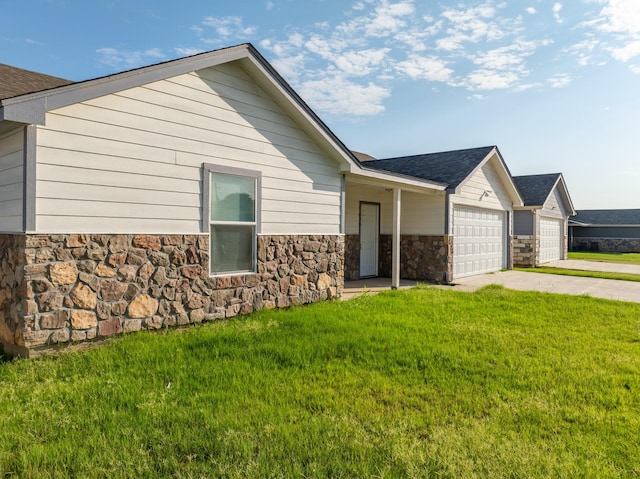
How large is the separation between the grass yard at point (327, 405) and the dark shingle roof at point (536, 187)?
582 inches

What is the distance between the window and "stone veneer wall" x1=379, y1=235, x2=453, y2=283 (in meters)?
7.11

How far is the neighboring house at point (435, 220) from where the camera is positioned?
475 inches

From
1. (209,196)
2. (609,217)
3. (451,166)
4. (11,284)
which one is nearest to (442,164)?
(451,166)

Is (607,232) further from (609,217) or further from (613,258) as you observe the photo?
(613,258)

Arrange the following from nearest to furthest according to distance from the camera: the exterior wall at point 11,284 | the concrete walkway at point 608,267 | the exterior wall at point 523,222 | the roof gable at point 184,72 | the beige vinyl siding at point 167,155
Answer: the roof gable at point 184,72
the exterior wall at point 11,284
the beige vinyl siding at point 167,155
the concrete walkway at point 608,267
the exterior wall at point 523,222

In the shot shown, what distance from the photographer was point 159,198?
560cm

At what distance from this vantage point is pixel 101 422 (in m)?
3.13

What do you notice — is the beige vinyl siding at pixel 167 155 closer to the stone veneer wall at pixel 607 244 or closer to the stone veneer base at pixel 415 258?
the stone veneer base at pixel 415 258

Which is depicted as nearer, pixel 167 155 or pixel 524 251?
pixel 167 155

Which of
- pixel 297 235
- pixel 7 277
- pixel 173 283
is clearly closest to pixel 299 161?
pixel 297 235

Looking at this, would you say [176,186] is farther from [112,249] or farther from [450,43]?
[450,43]

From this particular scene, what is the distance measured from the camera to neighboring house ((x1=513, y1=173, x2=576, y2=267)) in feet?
62.6

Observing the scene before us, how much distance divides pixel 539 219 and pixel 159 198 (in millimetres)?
19463

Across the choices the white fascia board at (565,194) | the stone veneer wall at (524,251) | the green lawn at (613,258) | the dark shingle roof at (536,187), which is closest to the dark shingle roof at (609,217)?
the green lawn at (613,258)
